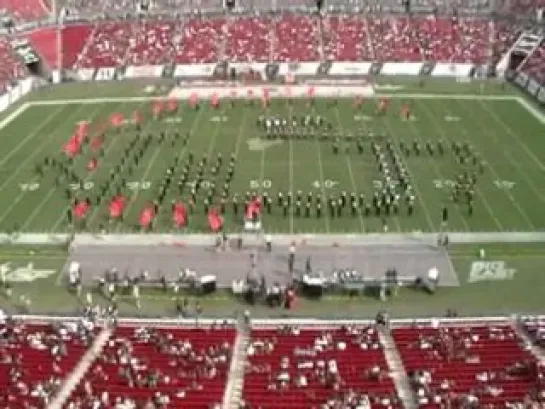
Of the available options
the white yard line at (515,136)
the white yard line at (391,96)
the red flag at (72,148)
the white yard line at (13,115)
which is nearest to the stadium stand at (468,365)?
the white yard line at (515,136)

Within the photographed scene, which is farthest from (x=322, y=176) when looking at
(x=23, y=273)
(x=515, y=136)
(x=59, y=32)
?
(x=59, y=32)

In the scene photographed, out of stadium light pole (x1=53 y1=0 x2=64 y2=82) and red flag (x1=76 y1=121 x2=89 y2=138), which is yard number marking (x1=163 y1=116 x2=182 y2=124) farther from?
stadium light pole (x1=53 y1=0 x2=64 y2=82)

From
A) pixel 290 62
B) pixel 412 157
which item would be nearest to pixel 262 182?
pixel 412 157

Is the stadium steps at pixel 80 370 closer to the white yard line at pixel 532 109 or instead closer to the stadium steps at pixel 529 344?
the stadium steps at pixel 529 344

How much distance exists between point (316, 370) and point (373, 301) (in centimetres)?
716

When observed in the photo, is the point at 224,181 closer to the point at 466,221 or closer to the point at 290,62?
the point at 466,221

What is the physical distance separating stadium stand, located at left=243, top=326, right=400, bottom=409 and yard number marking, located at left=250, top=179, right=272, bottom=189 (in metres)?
13.4

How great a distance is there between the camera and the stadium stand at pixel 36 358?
59.0ft

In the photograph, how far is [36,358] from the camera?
19.9 metres

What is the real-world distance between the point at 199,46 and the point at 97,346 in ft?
145

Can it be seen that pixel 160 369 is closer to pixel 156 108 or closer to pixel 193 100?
pixel 156 108

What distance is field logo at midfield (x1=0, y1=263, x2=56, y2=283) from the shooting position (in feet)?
89.5

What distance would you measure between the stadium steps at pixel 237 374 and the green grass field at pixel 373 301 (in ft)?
10.1

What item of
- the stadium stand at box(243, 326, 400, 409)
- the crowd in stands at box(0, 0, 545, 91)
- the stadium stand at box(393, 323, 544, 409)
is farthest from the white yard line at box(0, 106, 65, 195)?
the stadium stand at box(393, 323, 544, 409)
